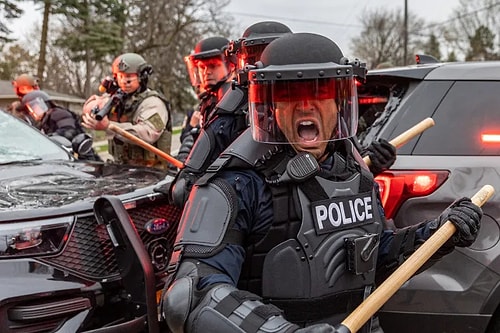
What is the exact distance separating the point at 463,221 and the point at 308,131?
59cm

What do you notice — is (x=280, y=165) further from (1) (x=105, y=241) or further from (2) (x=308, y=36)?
(1) (x=105, y=241)

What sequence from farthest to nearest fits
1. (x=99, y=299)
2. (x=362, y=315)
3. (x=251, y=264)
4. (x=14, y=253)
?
(x=99, y=299) → (x=14, y=253) → (x=251, y=264) → (x=362, y=315)

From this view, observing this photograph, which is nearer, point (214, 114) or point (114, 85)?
point (214, 114)

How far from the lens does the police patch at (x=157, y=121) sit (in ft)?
16.4

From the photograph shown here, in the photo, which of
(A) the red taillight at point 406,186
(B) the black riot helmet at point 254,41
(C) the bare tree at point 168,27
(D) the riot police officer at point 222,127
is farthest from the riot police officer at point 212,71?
(C) the bare tree at point 168,27

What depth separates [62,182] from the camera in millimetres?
3443

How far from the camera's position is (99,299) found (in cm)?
286

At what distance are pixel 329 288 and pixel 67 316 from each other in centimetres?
140

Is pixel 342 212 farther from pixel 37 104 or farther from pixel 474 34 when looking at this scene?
pixel 474 34

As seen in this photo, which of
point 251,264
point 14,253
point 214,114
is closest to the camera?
point 251,264

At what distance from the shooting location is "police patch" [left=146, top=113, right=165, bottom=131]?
5004 millimetres

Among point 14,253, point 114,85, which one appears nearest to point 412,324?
point 14,253

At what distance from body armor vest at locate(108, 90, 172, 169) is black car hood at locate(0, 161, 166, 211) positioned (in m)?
1.05

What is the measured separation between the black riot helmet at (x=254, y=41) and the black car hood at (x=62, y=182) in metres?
0.87
